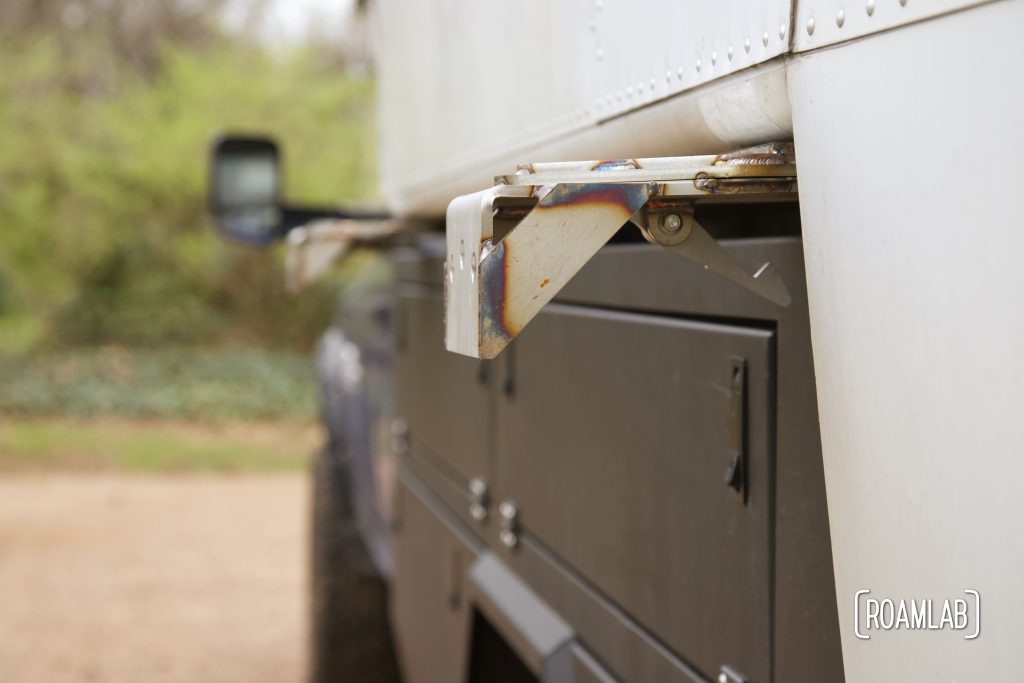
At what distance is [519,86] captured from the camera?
2.31 metres

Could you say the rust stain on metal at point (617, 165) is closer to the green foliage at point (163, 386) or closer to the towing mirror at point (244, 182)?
the towing mirror at point (244, 182)

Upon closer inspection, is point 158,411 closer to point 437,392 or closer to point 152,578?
point 152,578

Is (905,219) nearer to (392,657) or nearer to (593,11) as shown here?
(593,11)

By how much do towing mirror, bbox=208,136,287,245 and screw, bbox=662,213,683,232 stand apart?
4.45 metres

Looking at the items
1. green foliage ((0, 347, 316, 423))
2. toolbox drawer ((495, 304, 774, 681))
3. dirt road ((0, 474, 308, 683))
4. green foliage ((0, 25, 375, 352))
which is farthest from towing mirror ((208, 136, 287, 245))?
green foliage ((0, 25, 375, 352))

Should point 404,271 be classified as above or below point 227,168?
below

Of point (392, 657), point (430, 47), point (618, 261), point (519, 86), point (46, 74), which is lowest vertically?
point (392, 657)

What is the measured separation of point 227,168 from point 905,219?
17.0 ft

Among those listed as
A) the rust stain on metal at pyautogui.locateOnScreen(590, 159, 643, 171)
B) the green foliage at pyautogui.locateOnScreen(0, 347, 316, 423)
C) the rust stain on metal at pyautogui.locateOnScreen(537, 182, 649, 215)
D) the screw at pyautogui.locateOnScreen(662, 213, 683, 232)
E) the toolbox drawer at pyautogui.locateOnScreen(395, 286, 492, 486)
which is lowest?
the green foliage at pyautogui.locateOnScreen(0, 347, 316, 423)

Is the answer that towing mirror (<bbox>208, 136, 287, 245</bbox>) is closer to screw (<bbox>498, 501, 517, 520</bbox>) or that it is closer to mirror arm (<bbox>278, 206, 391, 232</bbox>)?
mirror arm (<bbox>278, 206, 391, 232</bbox>)

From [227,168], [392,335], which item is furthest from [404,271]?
[227,168]

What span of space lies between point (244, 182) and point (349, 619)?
222 cm

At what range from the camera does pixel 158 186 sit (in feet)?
49.2

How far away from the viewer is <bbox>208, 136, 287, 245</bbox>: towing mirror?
5922 millimetres
